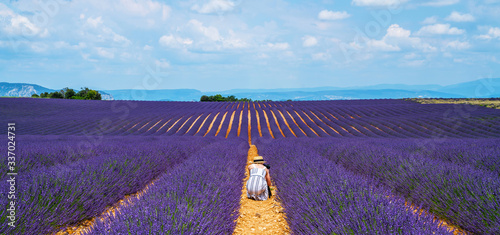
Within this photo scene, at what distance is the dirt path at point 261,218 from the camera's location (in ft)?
10.8

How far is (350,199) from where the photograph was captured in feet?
7.79

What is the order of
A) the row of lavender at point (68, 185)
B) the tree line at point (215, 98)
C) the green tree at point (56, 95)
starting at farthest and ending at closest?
1. the tree line at point (215, 98)
2. the green tree at point (56, 95)
3. the row of lavender at point (68, 185)

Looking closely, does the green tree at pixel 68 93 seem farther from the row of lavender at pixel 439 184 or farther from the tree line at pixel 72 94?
the row of lavender at pixel 439 184

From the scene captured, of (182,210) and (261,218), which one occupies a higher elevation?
(182,210)

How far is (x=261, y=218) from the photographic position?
145 inches

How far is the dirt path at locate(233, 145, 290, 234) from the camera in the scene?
3.28 m

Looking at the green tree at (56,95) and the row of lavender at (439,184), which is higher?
the green tree at (56,95)

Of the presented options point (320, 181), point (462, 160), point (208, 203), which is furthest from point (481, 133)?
point (208, 203)

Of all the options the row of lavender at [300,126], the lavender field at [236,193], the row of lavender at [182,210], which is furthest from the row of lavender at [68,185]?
the row of lavender at [300,126]

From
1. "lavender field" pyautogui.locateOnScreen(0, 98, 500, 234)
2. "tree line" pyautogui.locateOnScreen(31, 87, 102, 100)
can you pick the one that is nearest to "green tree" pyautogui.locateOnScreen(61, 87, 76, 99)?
"tree line" pyautogui.locateOnScreen(31, 87, 102, 100)

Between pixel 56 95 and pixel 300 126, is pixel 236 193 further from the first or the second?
pixel 56 95

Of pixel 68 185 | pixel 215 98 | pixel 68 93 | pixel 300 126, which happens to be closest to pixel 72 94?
pixel 68 93

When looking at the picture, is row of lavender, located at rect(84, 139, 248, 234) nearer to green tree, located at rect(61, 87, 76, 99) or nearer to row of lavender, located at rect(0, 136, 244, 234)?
row of lavender, located at rect(0, 136, 244, 234)

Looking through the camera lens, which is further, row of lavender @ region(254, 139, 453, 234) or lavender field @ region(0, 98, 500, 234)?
lavender field @ region(0, 98, 500, 234)
